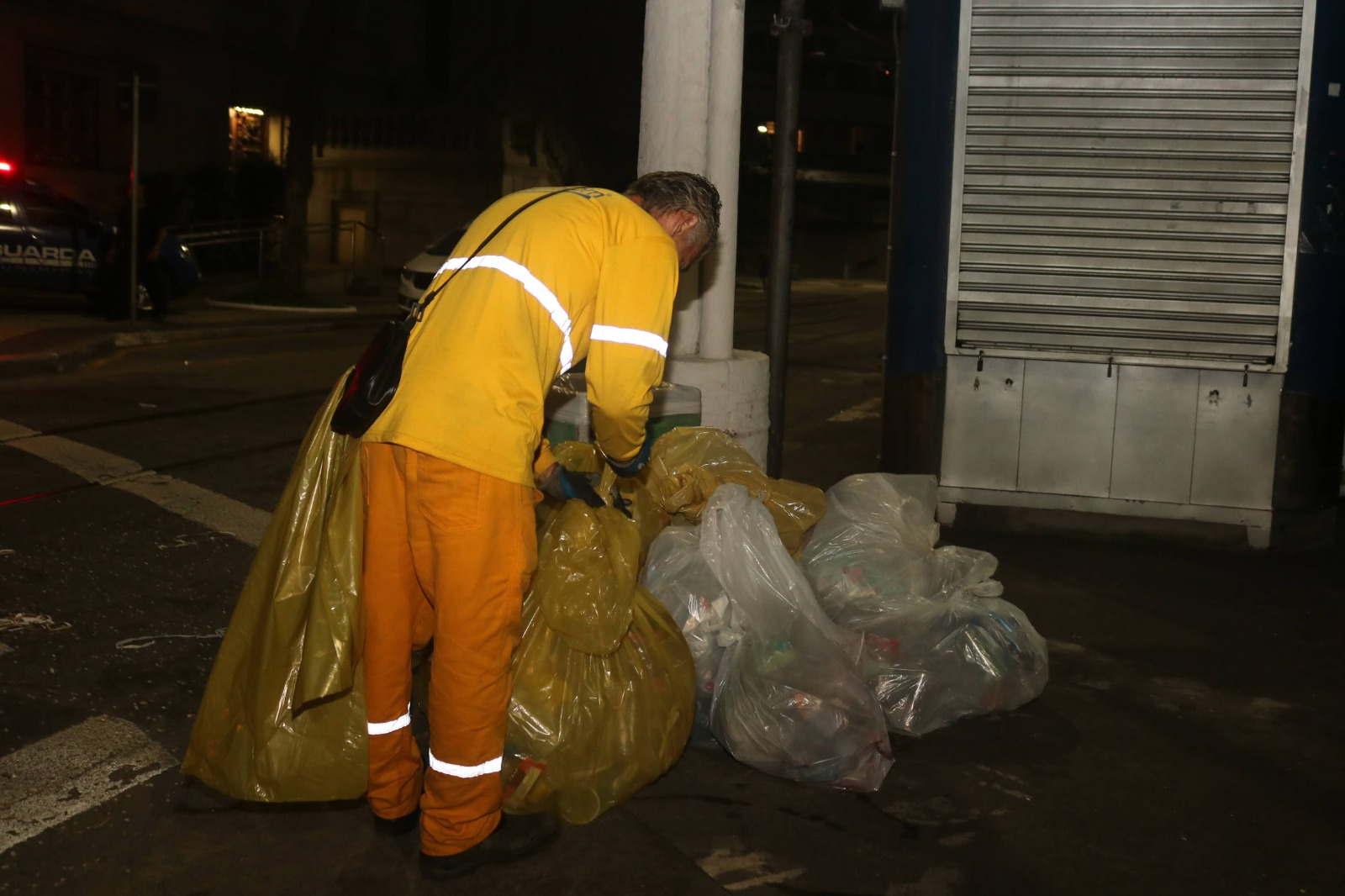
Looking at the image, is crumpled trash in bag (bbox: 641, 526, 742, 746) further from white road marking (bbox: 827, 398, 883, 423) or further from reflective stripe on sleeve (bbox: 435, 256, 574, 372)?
white road marking (bbox: 827, 398, 883, 423)

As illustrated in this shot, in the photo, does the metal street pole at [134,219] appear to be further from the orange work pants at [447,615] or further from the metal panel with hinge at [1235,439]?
the orange work pants at [447,615]

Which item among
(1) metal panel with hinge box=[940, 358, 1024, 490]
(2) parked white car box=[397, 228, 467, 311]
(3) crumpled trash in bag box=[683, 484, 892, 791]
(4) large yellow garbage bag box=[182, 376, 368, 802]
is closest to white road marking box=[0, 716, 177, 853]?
(4) large yellow garbage bag box=[182, 376, 368, 802]

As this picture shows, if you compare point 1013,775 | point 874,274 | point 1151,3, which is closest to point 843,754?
point 1013,775

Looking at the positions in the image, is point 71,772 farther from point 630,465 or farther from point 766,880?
point 766,880

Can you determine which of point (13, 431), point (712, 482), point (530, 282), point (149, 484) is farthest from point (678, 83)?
point (13, 431)

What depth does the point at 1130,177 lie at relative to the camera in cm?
672

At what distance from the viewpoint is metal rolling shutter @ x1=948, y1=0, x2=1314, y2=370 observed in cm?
656

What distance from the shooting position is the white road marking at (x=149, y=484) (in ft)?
21.6

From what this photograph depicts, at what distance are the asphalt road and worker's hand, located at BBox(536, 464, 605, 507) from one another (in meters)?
0.87

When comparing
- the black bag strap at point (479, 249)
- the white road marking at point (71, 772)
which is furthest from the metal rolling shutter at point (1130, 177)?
the white road marking at point (71, 772)

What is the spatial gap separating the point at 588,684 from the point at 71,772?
4.86 feet

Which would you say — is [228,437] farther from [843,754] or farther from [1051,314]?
[843,754]

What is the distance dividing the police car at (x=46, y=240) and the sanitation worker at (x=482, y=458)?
13.6 m

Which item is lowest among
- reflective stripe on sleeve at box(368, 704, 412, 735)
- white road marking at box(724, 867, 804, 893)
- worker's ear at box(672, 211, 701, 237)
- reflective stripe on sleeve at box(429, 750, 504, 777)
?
white road marking at box(724, 867, 804, 893)
